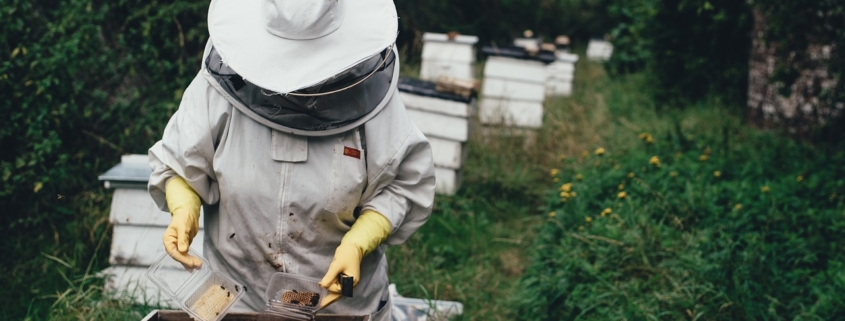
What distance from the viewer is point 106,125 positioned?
4.88m

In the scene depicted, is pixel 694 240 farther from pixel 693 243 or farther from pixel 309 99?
pixel 309 99

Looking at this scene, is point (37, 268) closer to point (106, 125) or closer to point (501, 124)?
point (106, 125)

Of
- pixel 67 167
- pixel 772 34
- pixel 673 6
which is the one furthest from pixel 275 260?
pixel 673 6

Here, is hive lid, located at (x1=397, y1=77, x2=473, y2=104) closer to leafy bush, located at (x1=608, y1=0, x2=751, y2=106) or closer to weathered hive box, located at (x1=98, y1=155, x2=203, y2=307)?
weathered hive box, located at (x1=98, y1=155, x2=203, y2=307)

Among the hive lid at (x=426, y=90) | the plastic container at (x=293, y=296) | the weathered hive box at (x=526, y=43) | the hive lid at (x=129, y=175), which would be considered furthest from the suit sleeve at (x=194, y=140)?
the weathered hive box at (x=526, y=43)

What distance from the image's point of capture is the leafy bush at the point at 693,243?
3854mm

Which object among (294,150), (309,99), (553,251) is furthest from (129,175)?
(553,251)

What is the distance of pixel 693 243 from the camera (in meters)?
4.28

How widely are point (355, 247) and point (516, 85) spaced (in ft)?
17.2

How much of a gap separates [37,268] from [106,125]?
112 cm

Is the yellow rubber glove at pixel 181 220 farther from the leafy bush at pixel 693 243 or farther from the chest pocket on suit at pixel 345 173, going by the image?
the leafy bush at pixel 693 243

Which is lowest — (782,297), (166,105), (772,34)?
(782,297)

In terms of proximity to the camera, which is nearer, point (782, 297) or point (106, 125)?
point (782, 297)

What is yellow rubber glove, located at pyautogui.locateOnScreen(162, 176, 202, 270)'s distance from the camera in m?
2.42
